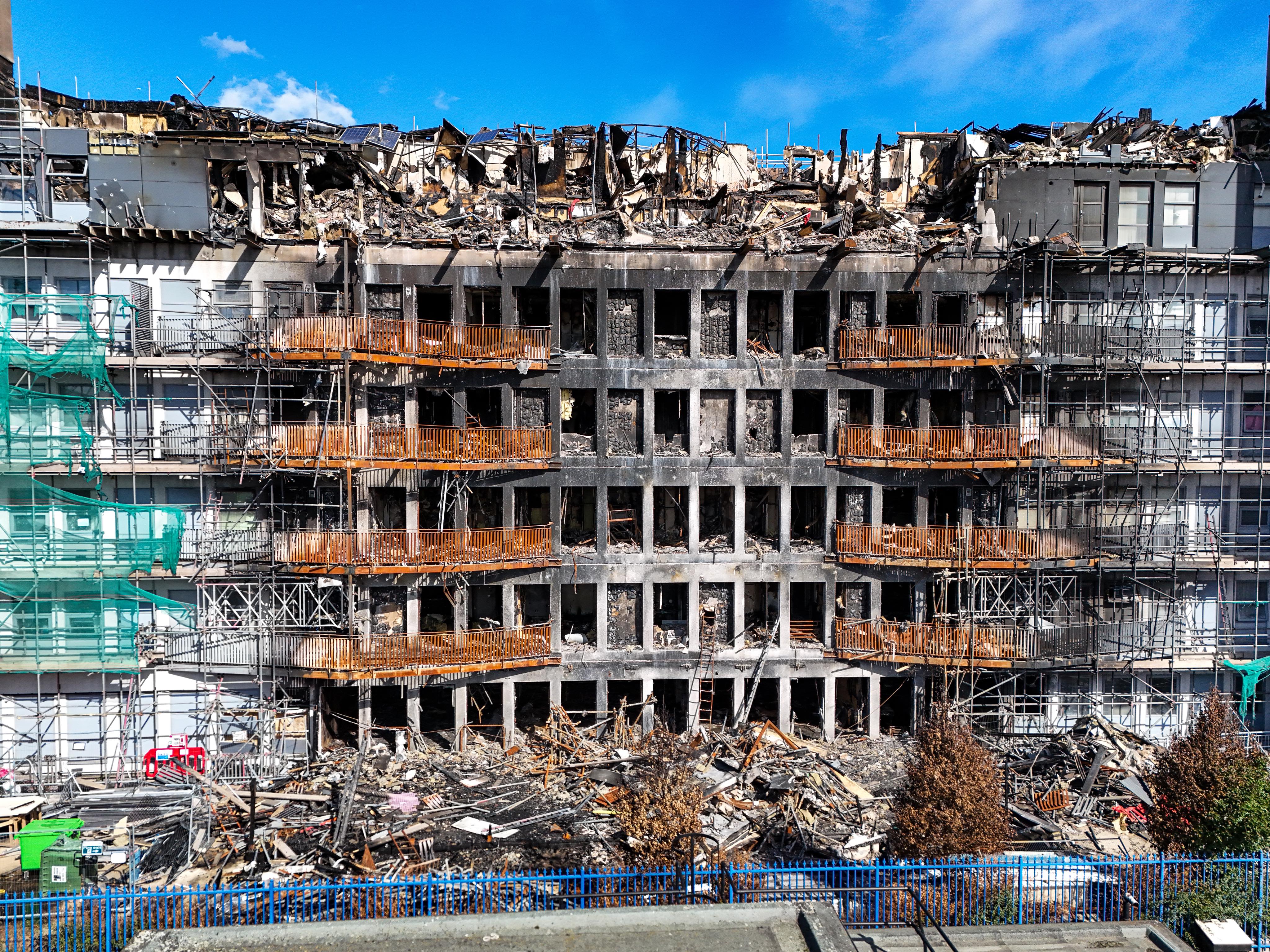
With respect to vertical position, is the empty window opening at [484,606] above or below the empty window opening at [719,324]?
below

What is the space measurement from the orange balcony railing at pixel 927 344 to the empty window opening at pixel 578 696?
15.9 m

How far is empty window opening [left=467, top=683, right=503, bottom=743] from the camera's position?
2820 centimetres

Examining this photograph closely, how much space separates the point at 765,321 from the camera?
2986cm

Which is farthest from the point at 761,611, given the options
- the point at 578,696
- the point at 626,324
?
the point at 626,324

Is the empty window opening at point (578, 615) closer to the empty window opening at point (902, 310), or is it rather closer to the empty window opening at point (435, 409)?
the empty window opening at point (435, 409)

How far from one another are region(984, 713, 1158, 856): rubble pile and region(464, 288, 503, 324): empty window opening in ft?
78.4

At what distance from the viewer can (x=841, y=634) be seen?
93.5ft

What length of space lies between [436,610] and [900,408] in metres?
19.8

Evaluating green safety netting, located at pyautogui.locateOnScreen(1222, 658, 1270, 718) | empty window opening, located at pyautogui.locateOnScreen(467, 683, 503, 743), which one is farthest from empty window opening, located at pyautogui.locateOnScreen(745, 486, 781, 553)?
green safety netting, located at pyautogui.locateOnScreen(1222, 658, 1270, 718)

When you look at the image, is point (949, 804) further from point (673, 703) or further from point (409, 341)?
point (409, 341)

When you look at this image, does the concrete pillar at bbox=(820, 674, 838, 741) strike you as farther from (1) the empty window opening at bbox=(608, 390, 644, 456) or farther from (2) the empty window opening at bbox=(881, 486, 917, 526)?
(1) the empty window opening at bbox=(608, 390, 644, 456)

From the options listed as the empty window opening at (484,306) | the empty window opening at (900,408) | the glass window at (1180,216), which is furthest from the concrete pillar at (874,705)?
the glass window at (1180,216)

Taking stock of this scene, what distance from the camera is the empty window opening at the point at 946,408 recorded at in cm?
2908

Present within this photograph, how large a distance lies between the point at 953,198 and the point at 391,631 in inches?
1082
